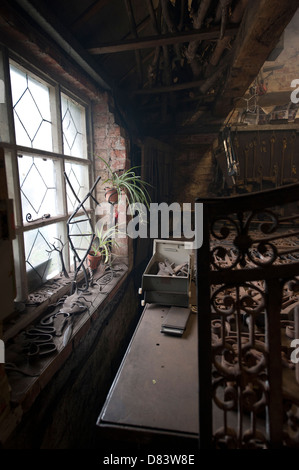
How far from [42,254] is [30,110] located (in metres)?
1.03

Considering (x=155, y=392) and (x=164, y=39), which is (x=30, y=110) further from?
(x=155, y=392)

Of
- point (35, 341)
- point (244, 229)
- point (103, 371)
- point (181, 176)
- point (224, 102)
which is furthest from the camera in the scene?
point (181, 176)

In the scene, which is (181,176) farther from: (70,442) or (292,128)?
(70,442)

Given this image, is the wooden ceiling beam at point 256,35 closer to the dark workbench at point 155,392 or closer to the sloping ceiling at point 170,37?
the sloping ceiling at point 170,37

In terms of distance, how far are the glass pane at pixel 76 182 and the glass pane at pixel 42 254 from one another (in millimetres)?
331

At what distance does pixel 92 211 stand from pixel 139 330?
158 cm

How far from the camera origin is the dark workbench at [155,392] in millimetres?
1070

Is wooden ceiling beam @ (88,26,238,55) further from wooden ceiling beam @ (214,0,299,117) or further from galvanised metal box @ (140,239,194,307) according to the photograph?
galvanised metal box @ (140,239,194,307)

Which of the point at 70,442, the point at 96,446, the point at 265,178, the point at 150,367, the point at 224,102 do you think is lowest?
the point at 96,446

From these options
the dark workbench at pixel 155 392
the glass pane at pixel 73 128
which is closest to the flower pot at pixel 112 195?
the glass pane at pixel 73 128

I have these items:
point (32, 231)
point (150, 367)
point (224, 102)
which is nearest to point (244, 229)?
point (150, 367)

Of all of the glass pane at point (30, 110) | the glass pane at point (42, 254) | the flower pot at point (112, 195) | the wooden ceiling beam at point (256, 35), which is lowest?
the glass pane at point (42, 254)

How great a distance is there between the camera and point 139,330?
1.74m

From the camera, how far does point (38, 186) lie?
6.62ft
